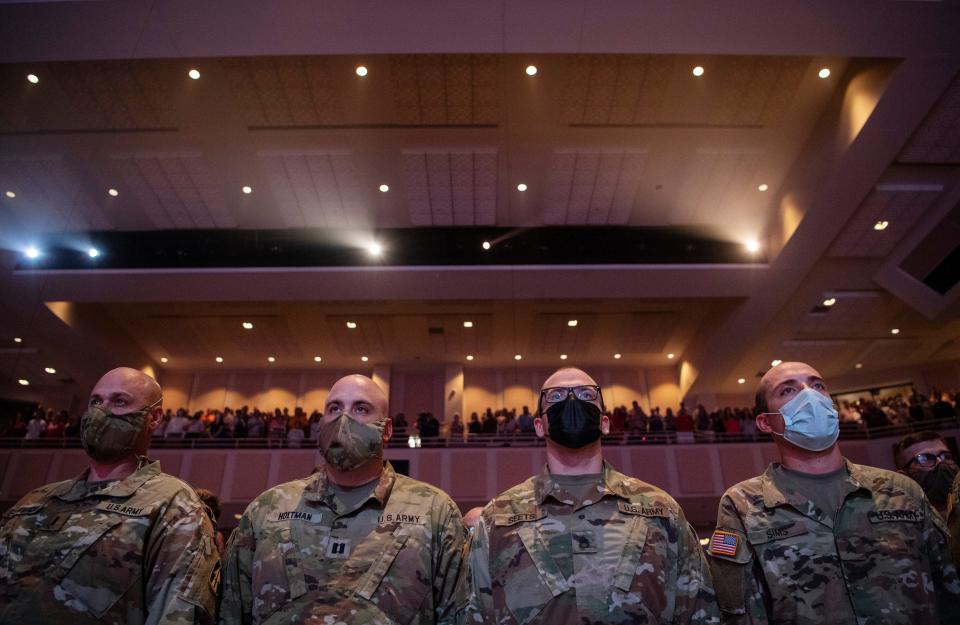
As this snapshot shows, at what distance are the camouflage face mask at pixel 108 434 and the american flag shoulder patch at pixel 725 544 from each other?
263 centimetres

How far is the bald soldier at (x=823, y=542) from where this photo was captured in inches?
86.4

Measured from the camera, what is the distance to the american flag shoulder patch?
7.61 ft

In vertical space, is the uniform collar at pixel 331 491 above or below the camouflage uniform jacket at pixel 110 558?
above

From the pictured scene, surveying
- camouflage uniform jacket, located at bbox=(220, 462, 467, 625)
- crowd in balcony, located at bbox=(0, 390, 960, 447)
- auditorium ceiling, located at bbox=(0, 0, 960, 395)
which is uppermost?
auditorium ceiling, located at bbox=(0, 0, 960, 395)

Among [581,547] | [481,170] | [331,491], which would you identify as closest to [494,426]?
[481,170]

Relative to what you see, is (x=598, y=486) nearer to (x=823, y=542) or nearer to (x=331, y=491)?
(x=823, y=542)

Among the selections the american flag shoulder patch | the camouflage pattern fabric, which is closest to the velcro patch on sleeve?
the american flag shoulder patch

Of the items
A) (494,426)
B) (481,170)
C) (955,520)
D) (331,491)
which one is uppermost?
(481,170)

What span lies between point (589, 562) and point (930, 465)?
2.63 meters

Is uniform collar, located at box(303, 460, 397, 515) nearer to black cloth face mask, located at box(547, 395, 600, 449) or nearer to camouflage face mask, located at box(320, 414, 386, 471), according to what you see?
camouflage face mask, located at box(320, 414, 386, 471)

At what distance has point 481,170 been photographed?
11047 mm

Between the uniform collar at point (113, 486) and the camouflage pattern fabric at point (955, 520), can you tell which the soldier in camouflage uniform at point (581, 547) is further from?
the uniform collar at point (113, 486)

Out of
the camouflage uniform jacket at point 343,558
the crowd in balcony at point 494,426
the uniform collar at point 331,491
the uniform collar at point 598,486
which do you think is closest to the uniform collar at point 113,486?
the camouflage uniform jacket at point 343,558

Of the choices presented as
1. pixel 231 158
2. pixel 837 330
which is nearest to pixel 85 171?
pixel 231 158
